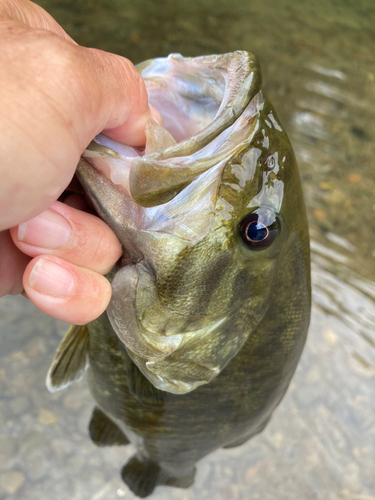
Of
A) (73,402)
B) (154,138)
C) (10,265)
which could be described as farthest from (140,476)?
(154,138)

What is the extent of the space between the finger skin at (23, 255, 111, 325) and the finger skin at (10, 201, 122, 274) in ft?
0.07

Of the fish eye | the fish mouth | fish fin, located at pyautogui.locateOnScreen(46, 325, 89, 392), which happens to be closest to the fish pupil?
the fish eye

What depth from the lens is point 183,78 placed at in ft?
3.96

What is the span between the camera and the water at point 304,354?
249 centimetres

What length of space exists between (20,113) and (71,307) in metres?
0.51

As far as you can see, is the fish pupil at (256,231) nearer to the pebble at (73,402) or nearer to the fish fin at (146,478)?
the fish fin at (146,478)

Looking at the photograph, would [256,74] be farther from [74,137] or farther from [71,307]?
[71,307]

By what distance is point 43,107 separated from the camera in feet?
2.47

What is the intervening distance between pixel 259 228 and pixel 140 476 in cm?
179

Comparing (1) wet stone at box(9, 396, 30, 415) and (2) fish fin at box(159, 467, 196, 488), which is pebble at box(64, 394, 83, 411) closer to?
(1) wet stone at box(9, 396, 30, 415)

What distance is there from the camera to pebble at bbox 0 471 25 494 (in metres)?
2.36

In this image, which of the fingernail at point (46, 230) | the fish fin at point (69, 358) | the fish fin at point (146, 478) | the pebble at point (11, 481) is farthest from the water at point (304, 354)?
the fingernail at point (46, 230)

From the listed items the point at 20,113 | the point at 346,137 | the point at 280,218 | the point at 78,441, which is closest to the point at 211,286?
the point at 280,218

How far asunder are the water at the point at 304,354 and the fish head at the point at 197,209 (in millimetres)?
1617
